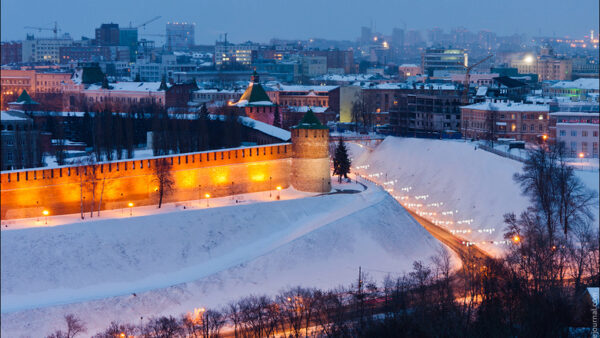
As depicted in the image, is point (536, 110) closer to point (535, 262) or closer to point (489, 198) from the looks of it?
point (489, 198)

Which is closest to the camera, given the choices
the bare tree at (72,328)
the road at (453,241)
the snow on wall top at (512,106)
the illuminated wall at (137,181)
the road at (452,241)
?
the bare tree at (72,328)

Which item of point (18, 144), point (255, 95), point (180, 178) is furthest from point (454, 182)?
point (18, 144)

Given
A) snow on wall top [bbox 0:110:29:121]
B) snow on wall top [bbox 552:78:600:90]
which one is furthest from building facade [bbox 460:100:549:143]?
snow on wall top [bbox 552:78:600:90]

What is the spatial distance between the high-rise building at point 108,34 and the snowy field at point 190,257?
117872 mm

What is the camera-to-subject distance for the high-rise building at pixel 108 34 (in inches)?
5989

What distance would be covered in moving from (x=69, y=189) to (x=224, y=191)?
616cm

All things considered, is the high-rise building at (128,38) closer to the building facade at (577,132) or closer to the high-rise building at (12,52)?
the high-rise building at (12,52)

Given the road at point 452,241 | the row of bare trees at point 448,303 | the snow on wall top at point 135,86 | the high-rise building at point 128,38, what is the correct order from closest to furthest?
the row of bare trees at point 448,303
the road at point 452,241
the snow on wall top at point 135,86
the high-rise building at point 128,38

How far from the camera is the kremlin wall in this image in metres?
34.4

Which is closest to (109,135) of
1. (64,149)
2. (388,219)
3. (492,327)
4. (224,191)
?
(64,149)

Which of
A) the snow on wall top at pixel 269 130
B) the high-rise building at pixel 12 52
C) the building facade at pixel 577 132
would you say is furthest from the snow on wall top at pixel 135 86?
the high-rise building at pixel 12 52

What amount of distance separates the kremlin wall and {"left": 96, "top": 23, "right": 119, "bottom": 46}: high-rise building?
4481 inches

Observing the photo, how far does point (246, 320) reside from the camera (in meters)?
26.2

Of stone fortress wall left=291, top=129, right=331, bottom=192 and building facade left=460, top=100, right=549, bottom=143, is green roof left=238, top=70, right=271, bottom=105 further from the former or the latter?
stone fortress wall left=291, top=129, right=331, bottom=192
